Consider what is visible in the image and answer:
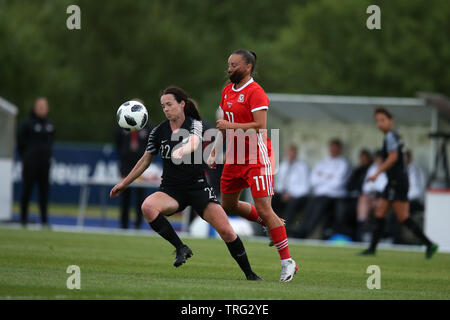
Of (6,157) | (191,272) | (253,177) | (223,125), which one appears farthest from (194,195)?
(6,157)

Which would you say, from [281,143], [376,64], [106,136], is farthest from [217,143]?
[376,64]

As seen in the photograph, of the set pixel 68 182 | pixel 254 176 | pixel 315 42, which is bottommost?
pixel 68 182

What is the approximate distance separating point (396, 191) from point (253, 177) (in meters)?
5.97

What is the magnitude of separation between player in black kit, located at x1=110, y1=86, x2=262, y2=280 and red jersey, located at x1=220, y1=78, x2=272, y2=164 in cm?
36

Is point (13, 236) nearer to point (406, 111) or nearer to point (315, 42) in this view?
point (406, 111)

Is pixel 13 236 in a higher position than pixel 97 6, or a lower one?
lower

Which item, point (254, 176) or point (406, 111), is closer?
point (254, 176)

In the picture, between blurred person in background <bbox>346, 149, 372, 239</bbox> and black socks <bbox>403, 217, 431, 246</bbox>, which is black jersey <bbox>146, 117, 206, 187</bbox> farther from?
blurred person in background <bbox>346, 149, 372, 239</bbox>

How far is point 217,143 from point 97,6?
136ft

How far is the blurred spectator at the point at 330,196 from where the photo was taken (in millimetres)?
20297

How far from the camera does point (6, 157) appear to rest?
21438 millimetres

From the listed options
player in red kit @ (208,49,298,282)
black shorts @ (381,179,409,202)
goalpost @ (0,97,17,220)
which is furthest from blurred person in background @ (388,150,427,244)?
player in red kit @ (208,49,298,282)

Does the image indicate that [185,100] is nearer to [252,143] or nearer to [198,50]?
[252,143]

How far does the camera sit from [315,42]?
4322 cm
